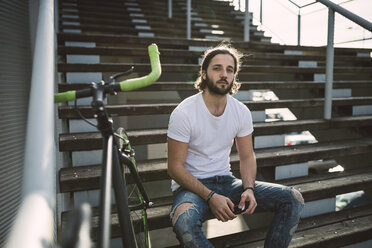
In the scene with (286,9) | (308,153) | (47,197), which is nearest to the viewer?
(47,197)

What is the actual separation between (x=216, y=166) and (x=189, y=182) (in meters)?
0.26

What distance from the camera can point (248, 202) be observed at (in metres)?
1.57

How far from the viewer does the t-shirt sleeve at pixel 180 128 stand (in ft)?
5.16

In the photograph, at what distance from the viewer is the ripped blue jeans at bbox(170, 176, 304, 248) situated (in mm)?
1340

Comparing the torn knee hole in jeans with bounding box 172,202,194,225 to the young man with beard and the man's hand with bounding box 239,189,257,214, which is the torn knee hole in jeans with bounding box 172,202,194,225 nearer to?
the young man with beard

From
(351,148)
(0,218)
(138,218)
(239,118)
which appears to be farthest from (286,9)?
(0,218)

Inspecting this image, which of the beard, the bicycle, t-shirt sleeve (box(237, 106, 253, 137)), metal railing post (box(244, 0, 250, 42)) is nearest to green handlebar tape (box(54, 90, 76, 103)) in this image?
the bicycle

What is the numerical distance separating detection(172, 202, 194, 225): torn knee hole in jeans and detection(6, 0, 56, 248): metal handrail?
74 cm

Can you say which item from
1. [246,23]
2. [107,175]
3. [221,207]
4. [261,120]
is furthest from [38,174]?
[246,23]

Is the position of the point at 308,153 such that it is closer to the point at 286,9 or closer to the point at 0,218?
the point at 0,218

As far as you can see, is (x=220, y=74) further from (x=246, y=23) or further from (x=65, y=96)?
(x=246, y=23)

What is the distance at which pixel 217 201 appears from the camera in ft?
4.75

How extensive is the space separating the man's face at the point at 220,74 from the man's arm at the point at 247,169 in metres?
0.34

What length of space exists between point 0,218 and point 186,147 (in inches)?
49.3
